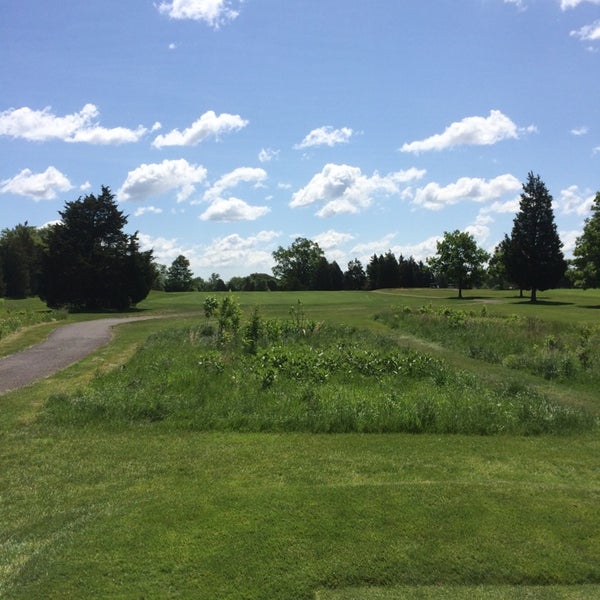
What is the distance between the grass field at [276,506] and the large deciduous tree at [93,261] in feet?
116

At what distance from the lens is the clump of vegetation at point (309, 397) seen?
830 centimetres

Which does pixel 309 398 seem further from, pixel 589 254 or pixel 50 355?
pixel 589 254

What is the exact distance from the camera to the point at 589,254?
50312 mm

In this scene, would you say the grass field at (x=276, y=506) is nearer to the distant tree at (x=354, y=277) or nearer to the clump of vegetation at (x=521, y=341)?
the clump of vegetation at (x=521, y=341)

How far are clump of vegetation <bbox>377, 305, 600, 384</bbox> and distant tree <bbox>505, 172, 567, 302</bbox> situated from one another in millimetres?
33760

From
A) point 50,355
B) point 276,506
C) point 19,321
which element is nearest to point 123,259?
point 19,321

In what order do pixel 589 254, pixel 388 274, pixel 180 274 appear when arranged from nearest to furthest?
pixel 589 254 < pixel 388 274 < pixel 180 274

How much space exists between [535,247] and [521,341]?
140 ft

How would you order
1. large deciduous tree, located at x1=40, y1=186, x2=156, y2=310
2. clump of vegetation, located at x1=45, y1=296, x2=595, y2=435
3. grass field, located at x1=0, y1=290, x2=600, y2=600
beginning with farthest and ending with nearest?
1. large deciduous tree, located at x1=40, y1=186, x2=156, y2=310
2. clump of vegetation, located at x1=45, y1=296, x2=595, y2=435
3. grass field, located at x1=0, y1=290, x2=600, y2=600

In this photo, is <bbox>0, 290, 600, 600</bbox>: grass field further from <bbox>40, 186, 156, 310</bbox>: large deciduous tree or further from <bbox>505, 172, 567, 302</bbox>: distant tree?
<bbox>505, 172, 567, 302</bbox>: distant tree

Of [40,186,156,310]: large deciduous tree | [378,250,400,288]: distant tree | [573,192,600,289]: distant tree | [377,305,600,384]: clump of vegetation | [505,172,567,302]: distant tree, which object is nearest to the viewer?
[377,305,600,384]: clump of vegetation

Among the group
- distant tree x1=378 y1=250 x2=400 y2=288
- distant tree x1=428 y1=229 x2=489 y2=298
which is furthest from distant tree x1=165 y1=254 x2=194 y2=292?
distant tree x1=428 y1=229 x2=489 y2=298

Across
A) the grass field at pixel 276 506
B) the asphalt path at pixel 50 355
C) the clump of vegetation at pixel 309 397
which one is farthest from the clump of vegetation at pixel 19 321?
the grass field at pixel 276 506

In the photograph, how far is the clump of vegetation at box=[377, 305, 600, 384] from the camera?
571 inches
